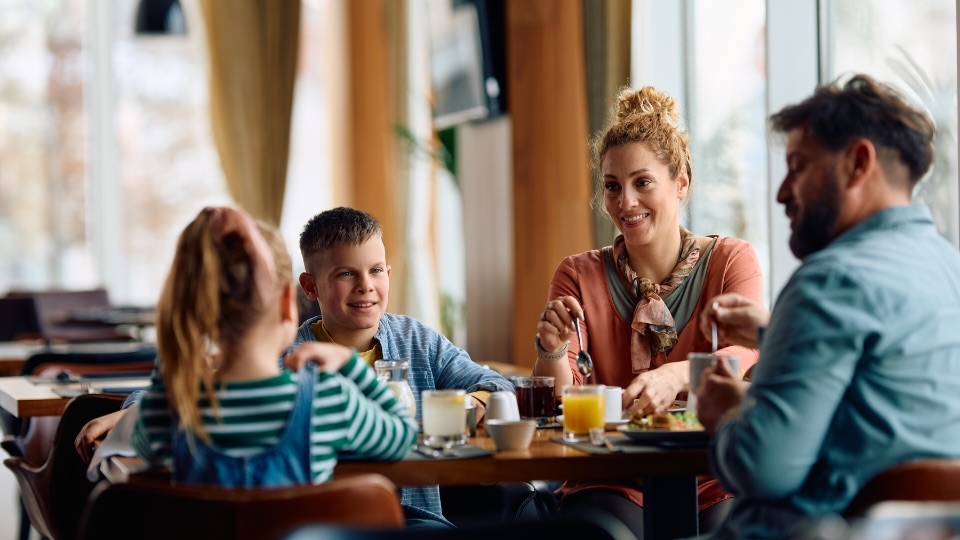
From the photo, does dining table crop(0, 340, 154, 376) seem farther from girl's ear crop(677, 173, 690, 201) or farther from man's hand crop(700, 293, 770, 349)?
man's hand crop(700, 293, 770, 349)

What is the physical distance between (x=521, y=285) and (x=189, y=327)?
14.7 feet

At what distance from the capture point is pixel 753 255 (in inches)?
121

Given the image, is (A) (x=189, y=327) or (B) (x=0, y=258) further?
(B) (x=0, y=258)

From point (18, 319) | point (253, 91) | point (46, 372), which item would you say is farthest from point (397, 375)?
point (253, 91)

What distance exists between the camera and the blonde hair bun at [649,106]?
3.13 meters

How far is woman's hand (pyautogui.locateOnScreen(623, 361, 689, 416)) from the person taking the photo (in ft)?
8.39

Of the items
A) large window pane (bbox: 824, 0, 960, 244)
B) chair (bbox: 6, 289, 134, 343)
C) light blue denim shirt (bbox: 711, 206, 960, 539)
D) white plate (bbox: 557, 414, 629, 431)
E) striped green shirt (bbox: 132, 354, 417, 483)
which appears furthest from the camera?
chair (bbox: 6, 289, 134, 343)

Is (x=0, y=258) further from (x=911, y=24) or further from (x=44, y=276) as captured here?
(x=911, y=24)

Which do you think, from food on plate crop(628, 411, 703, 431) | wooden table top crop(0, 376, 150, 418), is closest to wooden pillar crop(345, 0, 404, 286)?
wooden table top crop(0, 376, 150, 418)

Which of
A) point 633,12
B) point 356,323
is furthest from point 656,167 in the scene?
point 633,12

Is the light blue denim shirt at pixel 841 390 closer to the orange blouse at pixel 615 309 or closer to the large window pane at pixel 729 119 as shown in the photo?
the orange blouse at pixel 615 309

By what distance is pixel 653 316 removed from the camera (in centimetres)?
295

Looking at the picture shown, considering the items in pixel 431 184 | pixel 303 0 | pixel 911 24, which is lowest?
pixel 431 184

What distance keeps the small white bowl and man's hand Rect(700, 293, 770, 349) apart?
37 centimetres
